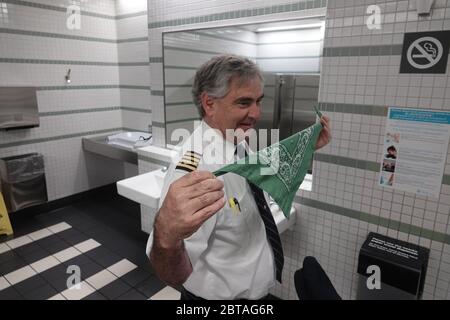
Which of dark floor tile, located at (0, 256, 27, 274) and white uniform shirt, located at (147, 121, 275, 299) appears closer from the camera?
white uniform shirt, located at (147, 121, 275, 299)

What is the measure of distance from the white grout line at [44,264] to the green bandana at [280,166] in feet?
9.29

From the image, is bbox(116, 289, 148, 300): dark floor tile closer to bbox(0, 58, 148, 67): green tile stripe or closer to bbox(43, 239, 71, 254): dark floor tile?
bbox(43, 239, 71, 254): dark floor tile

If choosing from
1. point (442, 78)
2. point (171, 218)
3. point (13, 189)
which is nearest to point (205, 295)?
point (171, 218)

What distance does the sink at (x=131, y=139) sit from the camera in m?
3.95

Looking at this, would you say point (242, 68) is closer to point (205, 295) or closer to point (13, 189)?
point (205, 295)

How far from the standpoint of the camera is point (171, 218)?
867 mm

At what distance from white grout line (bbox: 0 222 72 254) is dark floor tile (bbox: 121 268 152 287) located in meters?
1.43

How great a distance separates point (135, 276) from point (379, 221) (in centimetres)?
229

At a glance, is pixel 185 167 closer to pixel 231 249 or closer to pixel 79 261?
pixel 231 249

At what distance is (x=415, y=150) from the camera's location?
1.80 m

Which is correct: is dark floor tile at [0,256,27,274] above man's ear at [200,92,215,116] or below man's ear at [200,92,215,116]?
below

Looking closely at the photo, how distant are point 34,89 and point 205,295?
359 cm

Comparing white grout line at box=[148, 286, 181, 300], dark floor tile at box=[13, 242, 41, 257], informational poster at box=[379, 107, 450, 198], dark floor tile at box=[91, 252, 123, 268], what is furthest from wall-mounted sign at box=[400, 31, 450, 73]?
dark floor tile at box=[13, 242, 41, 257]

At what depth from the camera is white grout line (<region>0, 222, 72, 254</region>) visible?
3375 millimetres
